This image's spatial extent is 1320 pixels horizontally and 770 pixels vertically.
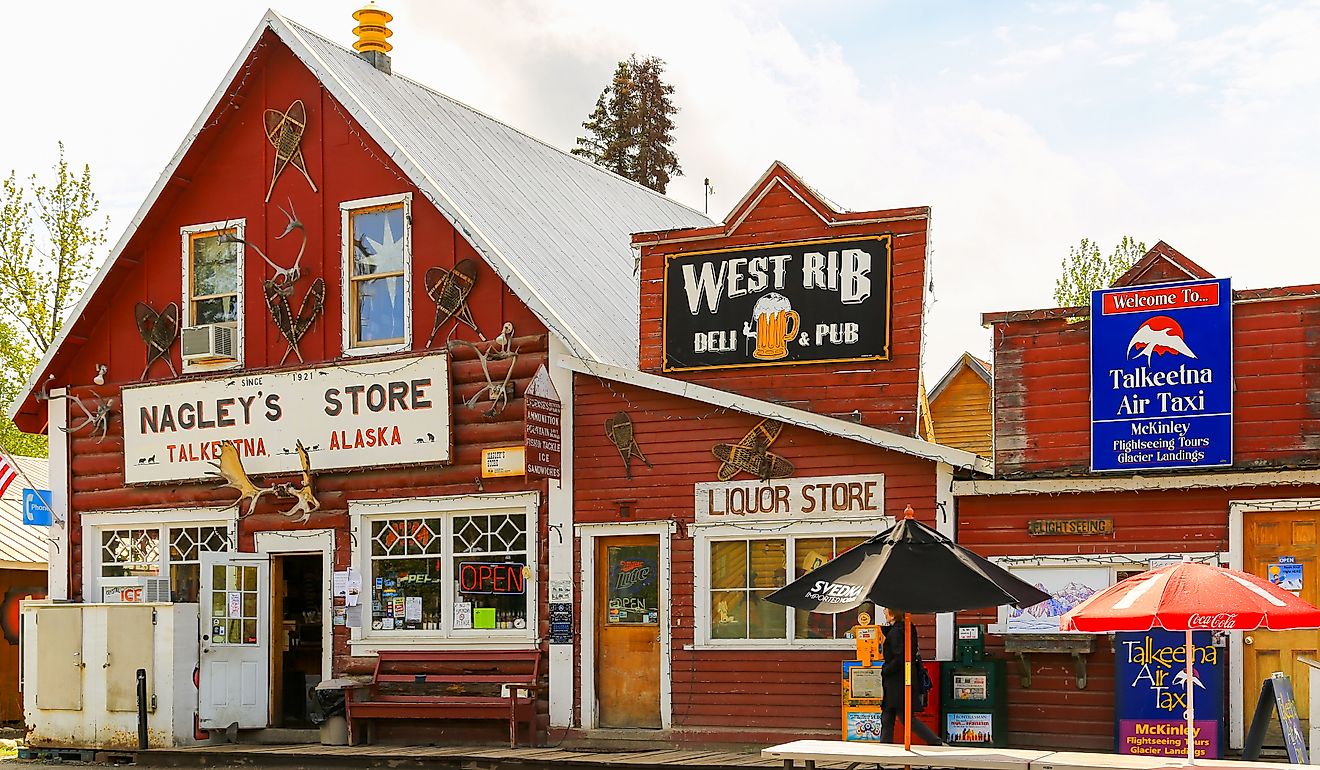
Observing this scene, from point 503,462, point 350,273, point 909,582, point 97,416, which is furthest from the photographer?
point 97,416

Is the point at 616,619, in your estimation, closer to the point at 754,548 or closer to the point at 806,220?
the point at 754,548

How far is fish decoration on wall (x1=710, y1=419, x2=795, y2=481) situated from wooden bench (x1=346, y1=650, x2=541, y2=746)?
3.05 meters

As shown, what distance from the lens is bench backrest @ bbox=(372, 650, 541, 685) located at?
18.3m

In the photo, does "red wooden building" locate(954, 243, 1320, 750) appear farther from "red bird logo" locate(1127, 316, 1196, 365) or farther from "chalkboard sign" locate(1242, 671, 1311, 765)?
"chalkboard sign" locate(1242, 671, 1311, 765)

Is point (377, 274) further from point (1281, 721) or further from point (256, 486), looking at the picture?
point (1281, 721)

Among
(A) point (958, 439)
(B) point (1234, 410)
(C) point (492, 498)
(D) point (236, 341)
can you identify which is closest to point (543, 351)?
(C) point (492, 498)

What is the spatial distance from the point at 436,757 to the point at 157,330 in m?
7.09

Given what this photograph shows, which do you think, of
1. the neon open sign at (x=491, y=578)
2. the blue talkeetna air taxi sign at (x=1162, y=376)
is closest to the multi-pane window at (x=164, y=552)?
the neon open sign at (x=491, y=578)

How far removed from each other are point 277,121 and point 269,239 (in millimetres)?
1428

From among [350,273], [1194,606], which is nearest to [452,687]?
[350,273]

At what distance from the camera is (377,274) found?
19.6 meters

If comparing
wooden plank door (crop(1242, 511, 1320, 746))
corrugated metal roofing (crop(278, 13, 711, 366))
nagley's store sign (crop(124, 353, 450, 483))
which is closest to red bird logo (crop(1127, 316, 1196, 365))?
wooden plank door (crop(1242, 511, 1320, 746))

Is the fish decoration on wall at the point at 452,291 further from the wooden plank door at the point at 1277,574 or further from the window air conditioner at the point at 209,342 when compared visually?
the wooden plank door at the point at 1277,574

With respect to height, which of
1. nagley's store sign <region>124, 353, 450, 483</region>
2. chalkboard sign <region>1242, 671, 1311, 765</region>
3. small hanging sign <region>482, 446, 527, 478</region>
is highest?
nagley's store sign <region>124, 353, 450, 483</region>
